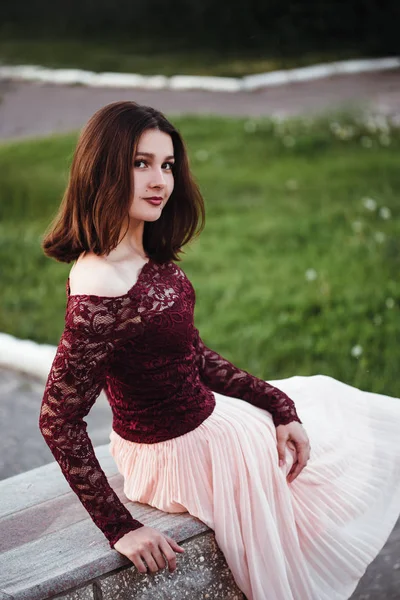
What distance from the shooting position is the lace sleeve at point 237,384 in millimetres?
2906

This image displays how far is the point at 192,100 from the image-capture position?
1265 cm

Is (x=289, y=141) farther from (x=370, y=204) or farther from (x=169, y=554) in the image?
(x=169, y=554)

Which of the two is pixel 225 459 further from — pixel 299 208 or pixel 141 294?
pixel 299 208

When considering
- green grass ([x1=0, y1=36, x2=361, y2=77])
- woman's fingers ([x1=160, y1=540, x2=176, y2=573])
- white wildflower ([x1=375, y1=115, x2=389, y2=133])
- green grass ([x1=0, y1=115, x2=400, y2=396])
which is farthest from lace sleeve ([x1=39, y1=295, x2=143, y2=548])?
green grass ([x1=0, y1=36, x2=361, y2=77])

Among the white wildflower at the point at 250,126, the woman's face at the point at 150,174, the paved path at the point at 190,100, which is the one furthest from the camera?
the paved path at the point at 190,100

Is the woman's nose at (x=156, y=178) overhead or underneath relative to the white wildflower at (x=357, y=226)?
overhead

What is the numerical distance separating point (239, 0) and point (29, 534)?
16.8 m

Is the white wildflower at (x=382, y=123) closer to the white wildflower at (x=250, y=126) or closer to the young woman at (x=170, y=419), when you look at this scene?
the white wildflower at (x=250, y=126)

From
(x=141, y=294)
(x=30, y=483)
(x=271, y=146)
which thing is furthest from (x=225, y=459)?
(x=271, y=146)

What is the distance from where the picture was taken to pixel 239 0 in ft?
60.2

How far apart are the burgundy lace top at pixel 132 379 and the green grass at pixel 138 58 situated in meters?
11.5

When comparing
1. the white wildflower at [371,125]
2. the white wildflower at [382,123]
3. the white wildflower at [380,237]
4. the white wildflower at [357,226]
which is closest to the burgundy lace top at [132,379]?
the white wildflower at [380,237]

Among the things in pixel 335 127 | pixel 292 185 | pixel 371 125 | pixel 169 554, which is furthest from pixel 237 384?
pixel 371 125

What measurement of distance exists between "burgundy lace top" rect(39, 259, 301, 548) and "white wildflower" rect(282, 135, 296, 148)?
707 centimetres
